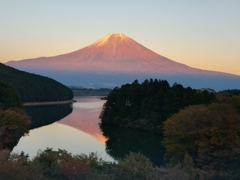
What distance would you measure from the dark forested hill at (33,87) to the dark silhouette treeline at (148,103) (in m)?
31.6

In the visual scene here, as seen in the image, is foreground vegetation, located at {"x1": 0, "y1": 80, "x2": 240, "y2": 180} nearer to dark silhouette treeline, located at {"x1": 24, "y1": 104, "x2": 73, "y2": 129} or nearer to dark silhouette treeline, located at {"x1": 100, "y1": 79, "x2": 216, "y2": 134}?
dark silhouette treeline, located at {"x1": 100, "y1": 79, "x2": 216, "y2": 134}

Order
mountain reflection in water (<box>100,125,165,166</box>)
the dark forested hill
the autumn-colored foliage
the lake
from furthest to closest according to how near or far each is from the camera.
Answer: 1. the dark forested hill
2. the lake
3. mountain reflection in water (<box>100,125,165,166</box>)
4. the autumn-colored foliage

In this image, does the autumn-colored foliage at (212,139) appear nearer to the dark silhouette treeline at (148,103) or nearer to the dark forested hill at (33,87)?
the dark silhouette treeline at (148,103)

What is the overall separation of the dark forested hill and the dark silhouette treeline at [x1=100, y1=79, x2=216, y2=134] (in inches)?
1245

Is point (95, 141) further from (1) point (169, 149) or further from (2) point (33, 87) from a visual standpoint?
(2) point (33, 87)

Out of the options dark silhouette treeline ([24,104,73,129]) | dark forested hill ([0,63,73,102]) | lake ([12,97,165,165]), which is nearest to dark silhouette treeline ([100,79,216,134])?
lake ([12,97,165,165])

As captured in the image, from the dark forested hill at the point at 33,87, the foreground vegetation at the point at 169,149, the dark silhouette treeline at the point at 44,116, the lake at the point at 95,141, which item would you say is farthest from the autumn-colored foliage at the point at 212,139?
the dark forested hill at the point at 33,87

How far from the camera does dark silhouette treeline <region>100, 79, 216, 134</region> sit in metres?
35.6

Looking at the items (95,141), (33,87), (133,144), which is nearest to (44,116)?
(95,141)

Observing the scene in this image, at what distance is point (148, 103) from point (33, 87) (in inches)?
1642

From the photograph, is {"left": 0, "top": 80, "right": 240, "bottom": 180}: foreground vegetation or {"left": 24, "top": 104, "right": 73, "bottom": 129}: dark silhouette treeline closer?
{"left": 0, "top": 80, "right": 240, "bottom": 180}: foreground vegetation

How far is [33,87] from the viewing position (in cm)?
7456

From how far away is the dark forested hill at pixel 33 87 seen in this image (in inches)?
2799

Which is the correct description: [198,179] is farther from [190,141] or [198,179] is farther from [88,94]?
[88,94]
